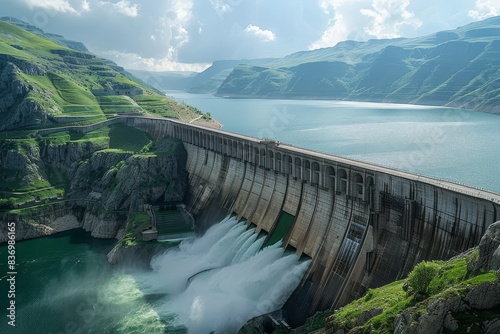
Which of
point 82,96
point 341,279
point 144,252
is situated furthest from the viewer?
point 82,96

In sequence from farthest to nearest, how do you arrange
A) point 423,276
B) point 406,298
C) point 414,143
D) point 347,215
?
1. point 414,143
2. point 347,215
3. point 406,298
4. point 423,276

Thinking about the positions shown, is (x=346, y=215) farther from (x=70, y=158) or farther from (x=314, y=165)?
(x=70, y=158)

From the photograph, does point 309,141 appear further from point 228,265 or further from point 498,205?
point 498,205

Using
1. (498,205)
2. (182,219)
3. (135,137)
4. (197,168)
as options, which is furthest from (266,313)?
(135,137)

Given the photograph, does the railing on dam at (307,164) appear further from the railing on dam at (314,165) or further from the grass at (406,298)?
the grass at (406,298)

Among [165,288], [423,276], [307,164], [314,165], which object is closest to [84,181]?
[165,288]

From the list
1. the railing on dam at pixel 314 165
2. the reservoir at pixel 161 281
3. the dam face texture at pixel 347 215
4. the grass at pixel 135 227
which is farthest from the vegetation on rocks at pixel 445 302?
the grass at pixel 135 227

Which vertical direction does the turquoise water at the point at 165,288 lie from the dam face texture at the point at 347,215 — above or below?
below
